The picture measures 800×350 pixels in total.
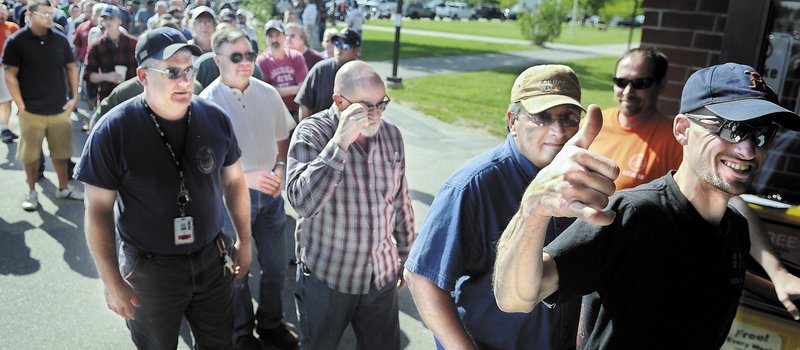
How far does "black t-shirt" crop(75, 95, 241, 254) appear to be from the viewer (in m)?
2.74

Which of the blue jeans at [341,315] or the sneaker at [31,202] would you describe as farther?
the sneaker at [31,202]

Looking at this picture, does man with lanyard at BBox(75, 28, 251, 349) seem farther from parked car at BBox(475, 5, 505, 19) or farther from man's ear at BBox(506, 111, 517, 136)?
parked car at BBox(475, 5, 505, 19)

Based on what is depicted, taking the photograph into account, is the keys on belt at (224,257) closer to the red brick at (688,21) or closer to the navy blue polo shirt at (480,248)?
the navy blue polo shirt at (480,248)

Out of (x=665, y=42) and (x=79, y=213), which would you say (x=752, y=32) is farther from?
(x=79, y=213)

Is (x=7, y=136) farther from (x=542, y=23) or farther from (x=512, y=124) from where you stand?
(x=542, y=23)

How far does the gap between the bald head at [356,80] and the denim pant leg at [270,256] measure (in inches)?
51.5

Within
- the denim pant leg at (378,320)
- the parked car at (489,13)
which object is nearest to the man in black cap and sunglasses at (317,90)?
the denim pant leg at (378,320)

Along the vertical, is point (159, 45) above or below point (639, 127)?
above

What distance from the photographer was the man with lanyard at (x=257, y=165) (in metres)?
3.98

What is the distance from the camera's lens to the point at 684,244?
180cm

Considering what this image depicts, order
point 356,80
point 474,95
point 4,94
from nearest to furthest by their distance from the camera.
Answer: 1. point 356,80
2. point 4,94
3. point 474,95

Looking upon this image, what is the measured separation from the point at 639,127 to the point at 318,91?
263cm

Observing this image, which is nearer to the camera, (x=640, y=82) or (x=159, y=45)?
(x=159, y=45)

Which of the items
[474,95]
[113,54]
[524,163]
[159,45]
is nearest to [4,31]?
[113,54]
